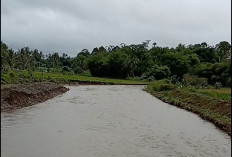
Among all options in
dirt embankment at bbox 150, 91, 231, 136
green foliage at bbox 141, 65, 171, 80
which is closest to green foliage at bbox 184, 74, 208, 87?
green foliage at bbox 141, 65, 171, 80

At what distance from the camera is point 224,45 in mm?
90500

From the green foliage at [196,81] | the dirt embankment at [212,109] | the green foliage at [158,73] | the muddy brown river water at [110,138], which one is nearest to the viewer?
the muddy brown river water at [110,138]

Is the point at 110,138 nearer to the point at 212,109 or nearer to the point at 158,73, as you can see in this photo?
the point at 212,109

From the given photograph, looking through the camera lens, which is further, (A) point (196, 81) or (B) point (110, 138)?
(A) point (196, 81)

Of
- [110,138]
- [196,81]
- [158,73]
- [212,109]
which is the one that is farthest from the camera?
[158,73]

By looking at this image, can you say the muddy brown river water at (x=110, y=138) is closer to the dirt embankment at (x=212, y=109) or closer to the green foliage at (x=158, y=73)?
the dirt embankment at (x=212, y=109)

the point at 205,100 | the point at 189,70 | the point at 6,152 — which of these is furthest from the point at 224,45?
the point at 6,152

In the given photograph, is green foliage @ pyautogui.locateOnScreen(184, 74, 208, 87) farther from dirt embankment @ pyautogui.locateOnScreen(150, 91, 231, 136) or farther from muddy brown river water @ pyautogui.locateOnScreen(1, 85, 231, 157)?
muddy brown river water @ pyautogui.locateOnScreen(1, 85, 231, 157)

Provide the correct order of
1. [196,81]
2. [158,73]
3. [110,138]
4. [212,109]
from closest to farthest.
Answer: [110,138]
[212,109]
[196,81]
[158,73]

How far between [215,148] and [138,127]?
4.95 metres

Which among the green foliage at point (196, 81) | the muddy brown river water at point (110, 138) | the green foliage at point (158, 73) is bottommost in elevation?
the muddy brown river water at point (110, 138)

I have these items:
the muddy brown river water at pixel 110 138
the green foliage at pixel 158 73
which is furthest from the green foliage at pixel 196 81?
the muddy brown river water at pixel 110 138

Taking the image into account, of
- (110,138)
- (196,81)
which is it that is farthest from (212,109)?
(196,81)

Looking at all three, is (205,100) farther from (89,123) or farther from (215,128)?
(89,123)
